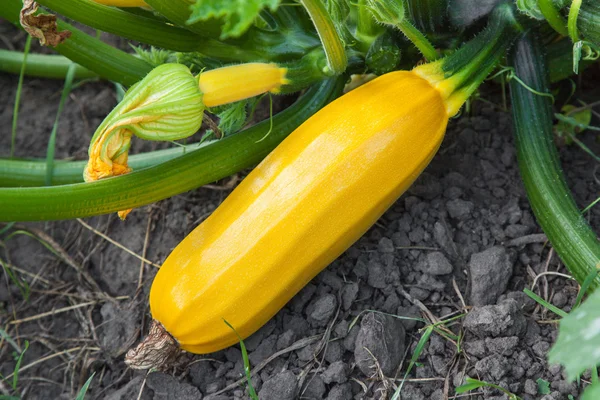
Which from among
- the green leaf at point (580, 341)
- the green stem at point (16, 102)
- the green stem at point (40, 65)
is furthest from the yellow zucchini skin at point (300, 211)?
the green stem at point (40, 65)

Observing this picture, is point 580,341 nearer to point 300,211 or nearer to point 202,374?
point 300,211

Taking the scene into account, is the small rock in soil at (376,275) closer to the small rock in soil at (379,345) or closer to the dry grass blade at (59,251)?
the small rock in soil at (379,345)

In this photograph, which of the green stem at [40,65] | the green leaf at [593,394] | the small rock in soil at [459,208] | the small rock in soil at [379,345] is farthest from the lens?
the green stem at [40,65]

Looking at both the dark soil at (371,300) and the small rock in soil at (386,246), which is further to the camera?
the small rock in soil at (386,246)

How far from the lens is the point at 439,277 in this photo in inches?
72.7

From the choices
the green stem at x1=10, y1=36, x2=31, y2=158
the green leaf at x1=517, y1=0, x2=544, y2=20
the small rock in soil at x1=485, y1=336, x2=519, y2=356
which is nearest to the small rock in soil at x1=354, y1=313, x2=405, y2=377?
the small rock in soil at x1=485, y1=336, x2=519, y2=356

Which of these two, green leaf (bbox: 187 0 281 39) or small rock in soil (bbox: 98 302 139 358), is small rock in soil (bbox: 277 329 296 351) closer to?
small rock in soil (bbox: 98 302 139 358)

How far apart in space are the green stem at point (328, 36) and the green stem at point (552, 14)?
49cm

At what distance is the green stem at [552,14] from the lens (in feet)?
5.52

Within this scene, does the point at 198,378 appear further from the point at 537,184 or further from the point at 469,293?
the point at 537,184

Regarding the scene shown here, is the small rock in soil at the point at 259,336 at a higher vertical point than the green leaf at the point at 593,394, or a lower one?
lower

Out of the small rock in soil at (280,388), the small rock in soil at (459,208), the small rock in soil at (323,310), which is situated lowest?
the small rock in soil at (280,388)

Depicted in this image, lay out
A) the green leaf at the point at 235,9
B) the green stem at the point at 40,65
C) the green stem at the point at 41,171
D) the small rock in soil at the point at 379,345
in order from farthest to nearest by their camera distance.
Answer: the green stem at the point at 40,65 < the green stem at the point at 41,171 < the small rock in soil at the point at 379,345 < the green leaf at the point at 235,9

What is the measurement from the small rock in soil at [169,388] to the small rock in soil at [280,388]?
7.5 inches
